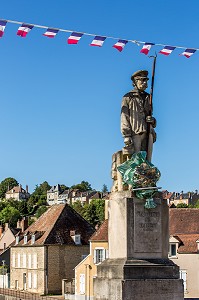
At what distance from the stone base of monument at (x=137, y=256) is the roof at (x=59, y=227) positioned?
144ft

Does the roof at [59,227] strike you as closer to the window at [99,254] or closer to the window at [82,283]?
the window at [82,283]

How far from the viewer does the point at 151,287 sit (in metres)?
12.0

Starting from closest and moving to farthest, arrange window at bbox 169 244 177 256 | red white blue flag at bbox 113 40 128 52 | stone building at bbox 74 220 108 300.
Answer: red white blue flag at bbox 113 40 128 52
window at bbox 169 244 177 256
stone building at bbox 74 220 108 300

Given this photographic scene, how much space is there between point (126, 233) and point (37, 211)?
579 ft

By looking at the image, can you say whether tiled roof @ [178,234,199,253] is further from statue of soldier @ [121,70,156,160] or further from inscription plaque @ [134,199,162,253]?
inscription plaque @ [134,199,162,253]

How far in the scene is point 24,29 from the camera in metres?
14.6

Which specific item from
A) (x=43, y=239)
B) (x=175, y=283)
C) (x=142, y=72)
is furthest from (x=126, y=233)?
(x=43, y=239)

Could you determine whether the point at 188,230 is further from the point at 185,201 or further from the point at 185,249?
the point at 185,201

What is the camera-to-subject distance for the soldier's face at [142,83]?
13.4 metres

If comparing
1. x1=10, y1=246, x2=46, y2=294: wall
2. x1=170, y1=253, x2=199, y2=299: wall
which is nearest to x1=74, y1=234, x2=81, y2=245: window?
x1=10, y1=246, x2=46, y2=294: wall

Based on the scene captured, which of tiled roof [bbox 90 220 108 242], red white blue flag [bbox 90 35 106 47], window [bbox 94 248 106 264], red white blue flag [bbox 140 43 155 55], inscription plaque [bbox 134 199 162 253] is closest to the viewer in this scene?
inscription plaque [bbox 134 199 162 253]

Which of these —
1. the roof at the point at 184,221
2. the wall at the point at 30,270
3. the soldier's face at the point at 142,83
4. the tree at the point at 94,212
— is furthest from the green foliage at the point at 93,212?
the soldier's face at the point at 142,83

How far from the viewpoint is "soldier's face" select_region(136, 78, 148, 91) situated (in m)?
13.4

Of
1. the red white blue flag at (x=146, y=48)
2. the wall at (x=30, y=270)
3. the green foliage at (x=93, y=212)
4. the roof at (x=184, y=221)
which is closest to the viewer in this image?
the red white blue flag at (x=146, y=48)
